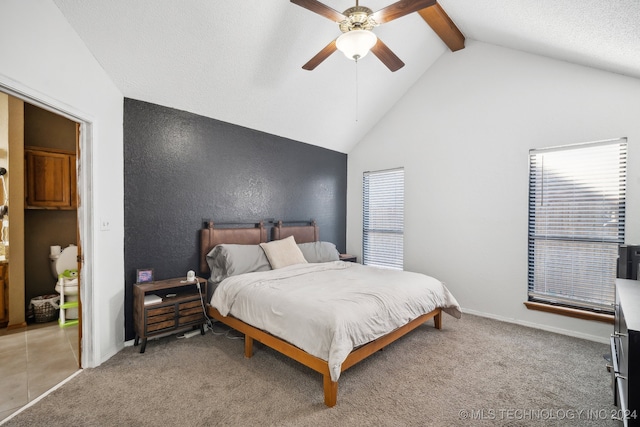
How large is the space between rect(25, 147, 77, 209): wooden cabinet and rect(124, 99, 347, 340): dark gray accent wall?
164 centimetres

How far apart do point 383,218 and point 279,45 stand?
3.08 meters

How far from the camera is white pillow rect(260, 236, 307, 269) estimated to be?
3.73 meters

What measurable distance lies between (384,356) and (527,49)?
12.4 ft

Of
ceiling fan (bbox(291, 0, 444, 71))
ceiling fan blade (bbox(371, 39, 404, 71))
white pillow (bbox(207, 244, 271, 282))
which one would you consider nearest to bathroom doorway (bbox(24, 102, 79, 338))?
white pillow (bbox(207, 244, 271, 282))

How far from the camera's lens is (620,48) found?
2.43m

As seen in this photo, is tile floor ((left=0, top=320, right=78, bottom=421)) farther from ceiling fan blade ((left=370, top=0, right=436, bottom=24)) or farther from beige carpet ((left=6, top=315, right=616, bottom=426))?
ceiling fan blade ((left=370, top=0, right=436, bottom=24))

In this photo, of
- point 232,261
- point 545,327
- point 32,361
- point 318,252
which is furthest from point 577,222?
point 32,361

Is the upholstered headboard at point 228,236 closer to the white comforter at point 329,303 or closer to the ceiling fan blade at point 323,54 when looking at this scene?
the white comforter at point 329,303

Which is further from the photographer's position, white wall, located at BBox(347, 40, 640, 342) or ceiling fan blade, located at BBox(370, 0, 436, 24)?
white wall, located at BBox(347, 40, 640, 342)

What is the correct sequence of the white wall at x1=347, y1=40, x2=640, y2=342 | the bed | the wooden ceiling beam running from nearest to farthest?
the bed < the white wall at x1=347, y1=40, x2=640, y2=342 < the wooden ceiling beam

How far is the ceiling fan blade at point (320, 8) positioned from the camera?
2068mm

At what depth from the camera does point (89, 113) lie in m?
2.52

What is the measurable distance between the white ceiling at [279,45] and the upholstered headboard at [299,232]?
4.74ft

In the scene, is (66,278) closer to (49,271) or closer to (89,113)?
(49,271)
